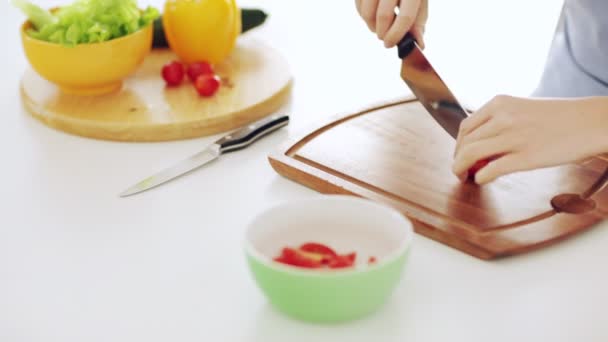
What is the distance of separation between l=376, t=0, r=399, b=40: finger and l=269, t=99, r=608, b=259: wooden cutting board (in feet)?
0.44

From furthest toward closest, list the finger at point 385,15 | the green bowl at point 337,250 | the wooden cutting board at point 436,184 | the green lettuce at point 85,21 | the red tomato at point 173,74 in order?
the red tomato at point 173,74, the green lettuce at point 85,21, the finger at point 385,15, the wooden cutting board at point 436,184, the green bowl at point 337,250

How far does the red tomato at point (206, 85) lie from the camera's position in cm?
139

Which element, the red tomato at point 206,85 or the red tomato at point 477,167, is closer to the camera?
the red tomato at point 477,167

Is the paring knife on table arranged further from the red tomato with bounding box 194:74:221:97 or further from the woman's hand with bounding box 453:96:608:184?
the red tomato with bounding box 194:74:221:97

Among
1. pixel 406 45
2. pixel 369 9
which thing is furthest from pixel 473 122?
pixel 369 9

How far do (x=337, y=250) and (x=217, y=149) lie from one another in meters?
0.38

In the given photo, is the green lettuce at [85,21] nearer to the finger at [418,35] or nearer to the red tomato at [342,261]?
the finger at [418,35]

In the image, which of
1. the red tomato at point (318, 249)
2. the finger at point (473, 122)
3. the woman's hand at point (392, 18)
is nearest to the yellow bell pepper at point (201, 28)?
the woman's hand at point (392, 18)

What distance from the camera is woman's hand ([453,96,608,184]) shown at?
1038mm

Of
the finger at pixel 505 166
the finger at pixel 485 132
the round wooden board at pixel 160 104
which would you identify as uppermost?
the finger at pixel 485 132

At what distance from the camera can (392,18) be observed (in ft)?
4.12

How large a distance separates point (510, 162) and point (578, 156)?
3.7 inches

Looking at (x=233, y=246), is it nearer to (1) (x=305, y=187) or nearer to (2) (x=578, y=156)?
(1) (x=305, y=187)

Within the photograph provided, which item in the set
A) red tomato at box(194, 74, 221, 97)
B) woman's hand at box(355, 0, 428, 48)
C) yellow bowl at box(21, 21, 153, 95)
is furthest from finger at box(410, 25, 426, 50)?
yellow bowl at box(21, 21, 153, 95)
